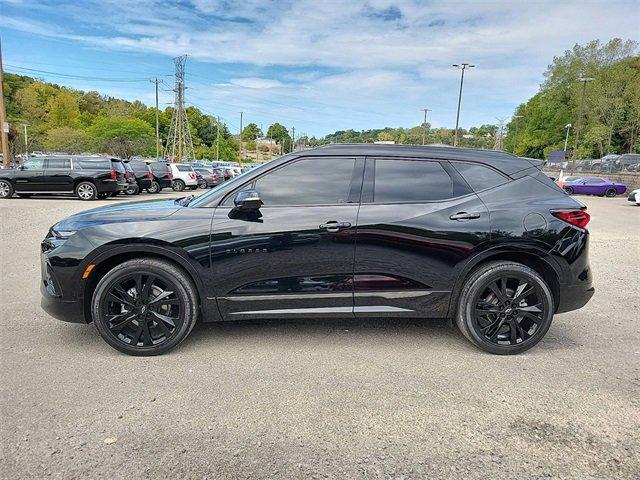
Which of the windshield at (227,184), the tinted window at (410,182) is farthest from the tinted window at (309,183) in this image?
the tinted window at (410,182)

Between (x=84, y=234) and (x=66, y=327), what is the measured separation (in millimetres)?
1170

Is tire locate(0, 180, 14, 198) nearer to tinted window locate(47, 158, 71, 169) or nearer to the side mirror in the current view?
tinted window locate(47, 158, 71, 169)

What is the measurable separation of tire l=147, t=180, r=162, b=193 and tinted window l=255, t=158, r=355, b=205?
18.9m

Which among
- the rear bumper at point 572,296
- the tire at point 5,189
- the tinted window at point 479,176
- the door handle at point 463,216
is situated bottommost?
the tire at point 5,189

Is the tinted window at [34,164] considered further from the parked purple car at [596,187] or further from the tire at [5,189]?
the parked purple car at [596,187]

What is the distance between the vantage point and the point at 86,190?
16.0 meters

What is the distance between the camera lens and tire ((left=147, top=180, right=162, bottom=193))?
68.9ft

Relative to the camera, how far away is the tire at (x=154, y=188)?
21016 mm

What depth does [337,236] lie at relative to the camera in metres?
3.50

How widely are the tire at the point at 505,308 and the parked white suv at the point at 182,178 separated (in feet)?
72.8

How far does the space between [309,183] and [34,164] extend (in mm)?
16298

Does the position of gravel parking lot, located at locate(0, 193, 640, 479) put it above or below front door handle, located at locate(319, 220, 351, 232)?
below

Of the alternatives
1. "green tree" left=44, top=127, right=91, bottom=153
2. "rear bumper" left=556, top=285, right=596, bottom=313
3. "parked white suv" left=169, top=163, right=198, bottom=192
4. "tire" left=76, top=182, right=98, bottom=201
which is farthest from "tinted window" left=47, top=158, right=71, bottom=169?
"green tree" left=44, top=127, right=91, bottom=153

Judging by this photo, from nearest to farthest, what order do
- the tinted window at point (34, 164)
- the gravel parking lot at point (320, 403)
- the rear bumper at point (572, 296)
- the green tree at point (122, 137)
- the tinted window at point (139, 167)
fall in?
the gravel parking lot at point (320, 403) < the rear bumper at point (572, 296) < the tinted window at point (34, 164) < the tinted window at point (139, 167) < the green tree at point (122, 137)
